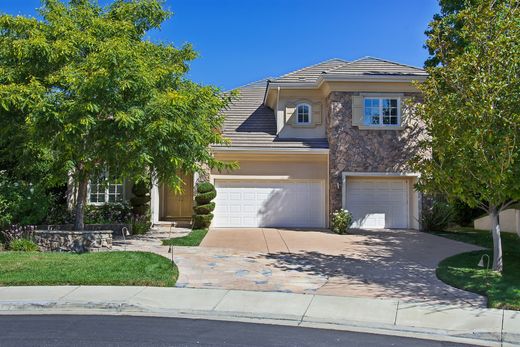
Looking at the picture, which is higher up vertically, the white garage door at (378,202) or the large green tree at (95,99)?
the large green tree at (95,99)

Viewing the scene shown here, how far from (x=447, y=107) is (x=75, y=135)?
28.6 ft

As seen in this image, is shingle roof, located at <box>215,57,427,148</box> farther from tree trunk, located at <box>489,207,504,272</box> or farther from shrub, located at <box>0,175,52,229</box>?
tree trunk, located at <box>489,207,504,272</box>

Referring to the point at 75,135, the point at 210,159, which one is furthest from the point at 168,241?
the point at 75,135

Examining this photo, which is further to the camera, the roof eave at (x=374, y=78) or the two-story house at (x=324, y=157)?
the two-story house at (x=324, y=157)

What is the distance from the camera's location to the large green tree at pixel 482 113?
989 cm

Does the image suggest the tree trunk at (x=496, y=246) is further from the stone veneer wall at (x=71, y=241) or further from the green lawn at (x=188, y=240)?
the stone veneer wall at (x=71, y=241)

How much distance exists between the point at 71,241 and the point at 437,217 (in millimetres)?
13527

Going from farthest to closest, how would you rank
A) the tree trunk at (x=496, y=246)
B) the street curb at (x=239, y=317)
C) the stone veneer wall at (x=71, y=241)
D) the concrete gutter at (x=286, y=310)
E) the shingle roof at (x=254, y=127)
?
the shingle roof at (x=254, y=127), the stone veneer wall at (x=71, y=241), the tree trunk at (x=496, y=246), the concrete gutter at (x=286, y=310), the street curb at (x=239, y=317)

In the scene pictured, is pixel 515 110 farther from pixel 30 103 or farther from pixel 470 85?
pixel 30 103

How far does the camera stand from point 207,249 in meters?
13.9

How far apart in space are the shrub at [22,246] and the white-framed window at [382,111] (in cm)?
1270

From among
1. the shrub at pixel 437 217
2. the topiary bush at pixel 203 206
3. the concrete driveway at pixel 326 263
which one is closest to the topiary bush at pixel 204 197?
the topiary bush at pixel 203 206

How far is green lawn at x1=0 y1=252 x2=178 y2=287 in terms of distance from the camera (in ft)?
Answer: 31.1

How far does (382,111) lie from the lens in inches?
772
